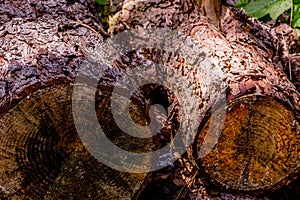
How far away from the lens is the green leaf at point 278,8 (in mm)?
2217

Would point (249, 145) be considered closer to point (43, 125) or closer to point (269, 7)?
point (43, 125)

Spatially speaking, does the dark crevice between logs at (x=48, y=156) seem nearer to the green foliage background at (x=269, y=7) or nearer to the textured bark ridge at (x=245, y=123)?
the textured bark ridge at (x=245, y=123)

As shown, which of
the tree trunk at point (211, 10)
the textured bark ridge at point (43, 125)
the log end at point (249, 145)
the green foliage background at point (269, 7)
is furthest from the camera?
the green foliage background at point (269, 7)

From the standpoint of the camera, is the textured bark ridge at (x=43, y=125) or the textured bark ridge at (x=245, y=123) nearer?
the textured bark ridge at (x=43, y=125)

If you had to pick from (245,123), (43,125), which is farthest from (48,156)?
(245,123)

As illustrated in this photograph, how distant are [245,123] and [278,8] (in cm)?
109

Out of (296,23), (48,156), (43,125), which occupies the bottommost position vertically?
(48,156)

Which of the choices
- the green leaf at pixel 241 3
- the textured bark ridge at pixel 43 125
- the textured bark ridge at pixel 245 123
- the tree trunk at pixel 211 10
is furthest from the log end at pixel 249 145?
the green leaf at pixel 241 3

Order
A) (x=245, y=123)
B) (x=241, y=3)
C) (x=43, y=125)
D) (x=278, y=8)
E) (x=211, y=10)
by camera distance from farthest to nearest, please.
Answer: (x=241, y=3) → (x=278, y=8) → (x=211, y=10) → (x=245, y=123) → (x=43, y=125)

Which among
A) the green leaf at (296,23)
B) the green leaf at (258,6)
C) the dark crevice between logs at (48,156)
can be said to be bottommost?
the dark crevice between logs at (48,156)

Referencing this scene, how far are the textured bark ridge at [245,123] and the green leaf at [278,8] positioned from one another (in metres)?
0.47

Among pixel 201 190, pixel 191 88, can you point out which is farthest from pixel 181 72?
pixel 201 190

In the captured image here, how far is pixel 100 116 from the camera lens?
1343mm

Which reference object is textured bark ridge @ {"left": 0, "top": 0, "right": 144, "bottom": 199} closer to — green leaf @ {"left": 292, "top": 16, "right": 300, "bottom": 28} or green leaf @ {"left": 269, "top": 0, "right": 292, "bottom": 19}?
green leaf @ {"left": 269, "top": 0, "right": 292, "bottom": 19}
